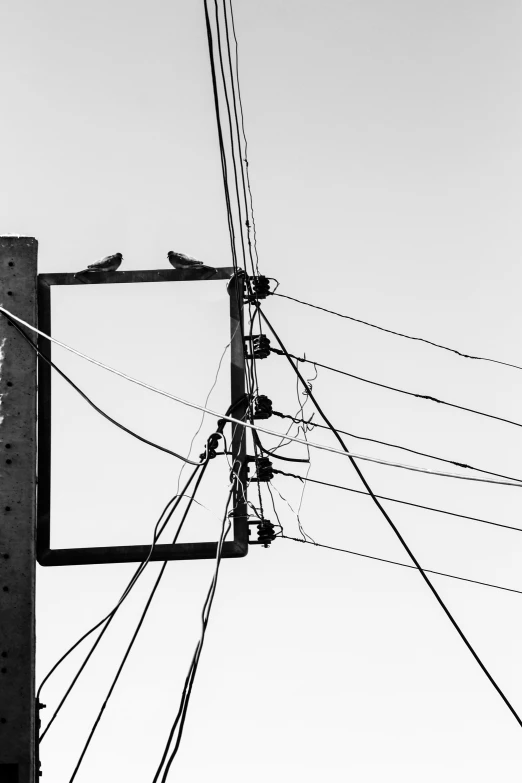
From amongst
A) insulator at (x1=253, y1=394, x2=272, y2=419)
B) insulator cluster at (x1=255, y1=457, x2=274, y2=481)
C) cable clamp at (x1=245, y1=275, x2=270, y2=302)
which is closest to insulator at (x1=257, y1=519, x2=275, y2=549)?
insulator cluster at (x1=255, y1=457, x2=274, y2=481)

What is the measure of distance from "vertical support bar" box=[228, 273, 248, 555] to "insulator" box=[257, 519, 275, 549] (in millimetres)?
813

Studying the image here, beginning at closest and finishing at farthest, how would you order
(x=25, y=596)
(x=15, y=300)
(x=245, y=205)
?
(x=25, y=596) → (x=15, y=300) → (x=245, y=205)

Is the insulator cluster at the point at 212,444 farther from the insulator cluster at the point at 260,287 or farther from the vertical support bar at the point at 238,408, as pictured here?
the insulator cluster at the point at 260,287

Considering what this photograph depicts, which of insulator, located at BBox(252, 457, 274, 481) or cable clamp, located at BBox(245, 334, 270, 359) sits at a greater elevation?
cable clamp, located at BBox(245, 334, 270, 359)

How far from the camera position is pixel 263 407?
6.57 metres

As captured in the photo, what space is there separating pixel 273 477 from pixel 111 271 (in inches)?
81.1

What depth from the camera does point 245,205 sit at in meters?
7.08

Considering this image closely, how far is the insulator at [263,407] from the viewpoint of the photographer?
6547 millimetres

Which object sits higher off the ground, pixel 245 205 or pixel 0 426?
pixel 245 205

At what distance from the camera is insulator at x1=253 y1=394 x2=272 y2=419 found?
655 cm

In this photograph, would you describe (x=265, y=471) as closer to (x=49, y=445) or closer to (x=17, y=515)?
(x=49, y=445)

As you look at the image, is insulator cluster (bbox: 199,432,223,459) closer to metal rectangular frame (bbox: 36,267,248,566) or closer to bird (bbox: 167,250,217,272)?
metal rectangular frame (bbox: 36,267,248,566)

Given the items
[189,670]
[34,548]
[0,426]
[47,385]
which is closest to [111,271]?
[47,385]

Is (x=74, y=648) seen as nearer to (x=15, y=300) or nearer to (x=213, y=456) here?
(x=213, y=456)
